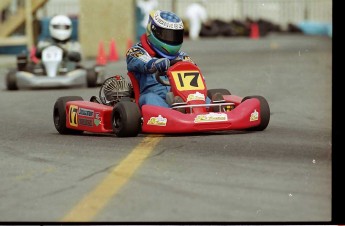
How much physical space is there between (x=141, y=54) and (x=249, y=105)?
119cm

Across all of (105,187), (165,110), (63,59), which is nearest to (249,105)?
(165,110)

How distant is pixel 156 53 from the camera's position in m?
11.6

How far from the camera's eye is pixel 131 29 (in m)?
31.5

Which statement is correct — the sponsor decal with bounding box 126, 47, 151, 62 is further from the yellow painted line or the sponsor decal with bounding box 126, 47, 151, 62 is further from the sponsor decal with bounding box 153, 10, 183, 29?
the yellow painted line

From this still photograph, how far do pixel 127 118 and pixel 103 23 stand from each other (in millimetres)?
20893

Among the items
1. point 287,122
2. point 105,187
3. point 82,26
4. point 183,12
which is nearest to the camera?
point 105,187

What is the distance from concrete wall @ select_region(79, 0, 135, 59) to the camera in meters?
31.2

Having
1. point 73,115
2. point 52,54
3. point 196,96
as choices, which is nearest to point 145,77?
point 196,96

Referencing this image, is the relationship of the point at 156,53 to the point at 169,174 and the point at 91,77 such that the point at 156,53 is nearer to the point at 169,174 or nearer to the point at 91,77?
the point at 169,174

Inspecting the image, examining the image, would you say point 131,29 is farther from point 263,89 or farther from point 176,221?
point 176,221

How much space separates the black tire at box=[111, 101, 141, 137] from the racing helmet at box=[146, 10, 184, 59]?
970mm

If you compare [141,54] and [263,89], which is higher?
[141,54]

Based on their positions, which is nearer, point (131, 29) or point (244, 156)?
point (244, 156)
